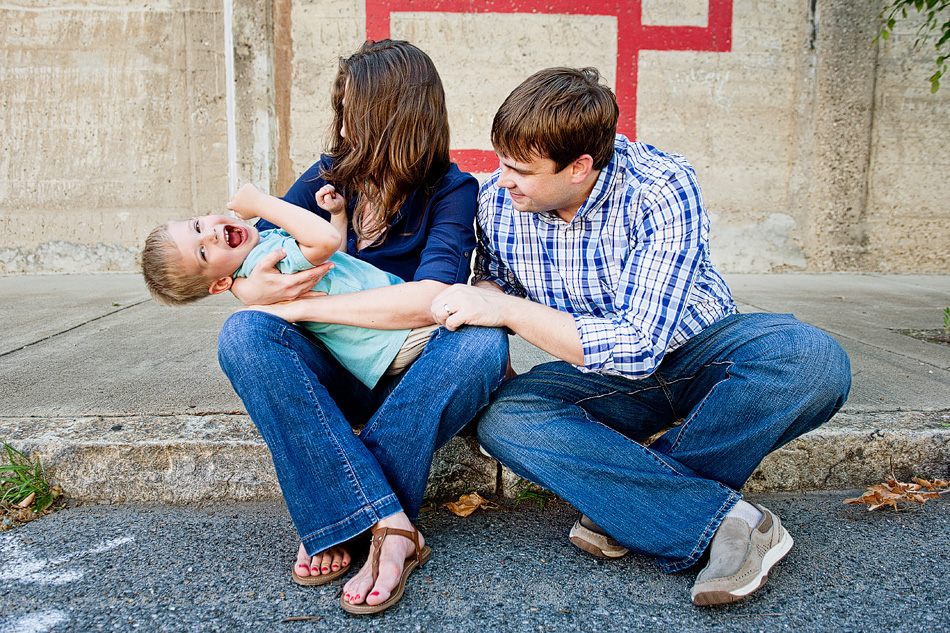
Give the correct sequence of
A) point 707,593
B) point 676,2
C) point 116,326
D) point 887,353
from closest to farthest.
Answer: point 707,593 → point 887,353 → point 116,326 → point 676,2

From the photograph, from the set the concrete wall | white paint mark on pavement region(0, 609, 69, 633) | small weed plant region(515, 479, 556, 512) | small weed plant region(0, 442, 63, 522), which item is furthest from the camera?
the concrete wall

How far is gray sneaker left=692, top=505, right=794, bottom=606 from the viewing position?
1447mm

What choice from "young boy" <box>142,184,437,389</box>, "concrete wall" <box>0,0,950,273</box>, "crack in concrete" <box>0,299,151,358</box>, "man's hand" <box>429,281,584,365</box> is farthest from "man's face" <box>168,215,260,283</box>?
"concrete wall" <box>0,0,950,273</box>

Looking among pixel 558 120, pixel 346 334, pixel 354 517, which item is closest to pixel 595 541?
pixel 354 517

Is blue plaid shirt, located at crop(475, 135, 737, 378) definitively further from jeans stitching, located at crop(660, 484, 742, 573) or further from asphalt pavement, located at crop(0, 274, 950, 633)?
asphalt pavement, located at crop(0, 274, 950, 633)

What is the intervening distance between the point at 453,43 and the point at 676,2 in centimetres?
186

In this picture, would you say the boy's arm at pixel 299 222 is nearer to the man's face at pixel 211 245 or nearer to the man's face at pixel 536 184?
the man's face at pixel 211 245

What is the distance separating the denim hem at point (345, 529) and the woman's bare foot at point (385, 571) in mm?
25

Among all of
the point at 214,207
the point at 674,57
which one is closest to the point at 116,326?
the point at 214,207

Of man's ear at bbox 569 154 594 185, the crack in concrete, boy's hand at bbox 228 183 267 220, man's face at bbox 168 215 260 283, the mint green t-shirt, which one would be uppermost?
man's ear at bbox 569 154 594 185

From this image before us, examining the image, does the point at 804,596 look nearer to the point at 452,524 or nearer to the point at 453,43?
the point at 452,524

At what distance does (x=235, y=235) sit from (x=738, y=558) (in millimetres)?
1583

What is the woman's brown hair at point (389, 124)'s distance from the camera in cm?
194

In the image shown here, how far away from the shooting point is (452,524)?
74.9 inches
